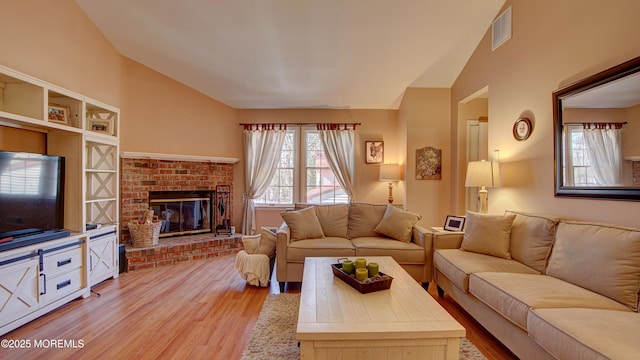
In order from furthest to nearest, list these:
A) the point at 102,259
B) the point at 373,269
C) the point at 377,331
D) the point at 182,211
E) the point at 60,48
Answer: the point at 182,211 → the point at 102,259 → the point at 60,48 → the point at 373,269 → the point at 377,331

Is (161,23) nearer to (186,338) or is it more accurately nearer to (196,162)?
(196,162)

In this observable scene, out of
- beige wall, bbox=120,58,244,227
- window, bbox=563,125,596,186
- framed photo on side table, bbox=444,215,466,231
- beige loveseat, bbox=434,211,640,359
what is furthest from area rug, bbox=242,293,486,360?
beige wall, bbox=120,58,244,227

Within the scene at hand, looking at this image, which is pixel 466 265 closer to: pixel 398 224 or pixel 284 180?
pixel 398 224

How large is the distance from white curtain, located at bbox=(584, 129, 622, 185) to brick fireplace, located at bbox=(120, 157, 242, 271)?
438 centimetres

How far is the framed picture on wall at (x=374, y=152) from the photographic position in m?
5.04

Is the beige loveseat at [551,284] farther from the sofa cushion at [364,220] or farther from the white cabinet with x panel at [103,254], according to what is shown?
the white cabinet with x panel at [103,254]

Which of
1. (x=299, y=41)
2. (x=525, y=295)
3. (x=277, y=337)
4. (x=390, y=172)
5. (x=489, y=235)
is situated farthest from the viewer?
(x=390, y=172)

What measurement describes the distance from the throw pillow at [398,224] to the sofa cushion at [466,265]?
1.79ft

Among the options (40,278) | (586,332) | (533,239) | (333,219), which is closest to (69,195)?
(40,278)

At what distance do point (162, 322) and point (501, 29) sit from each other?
15.2 feet

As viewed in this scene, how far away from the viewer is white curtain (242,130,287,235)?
199 inches

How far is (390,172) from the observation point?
4.64 meters

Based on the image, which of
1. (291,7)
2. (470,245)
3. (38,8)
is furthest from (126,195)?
(470,245)

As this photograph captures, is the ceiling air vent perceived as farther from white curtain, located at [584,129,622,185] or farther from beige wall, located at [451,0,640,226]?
white curtain, located at [584,129,622,185]
